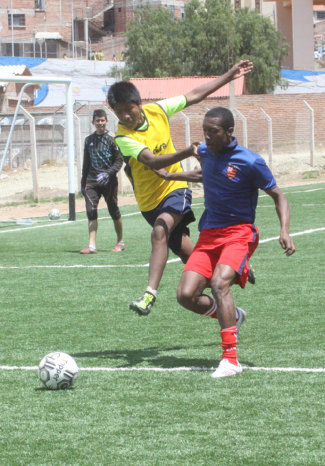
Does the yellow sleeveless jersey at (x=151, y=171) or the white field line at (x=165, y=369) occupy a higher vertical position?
the yellow sleeveless jersey at (x=151, y=171)

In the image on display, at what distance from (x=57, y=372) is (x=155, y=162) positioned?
6.39 ft

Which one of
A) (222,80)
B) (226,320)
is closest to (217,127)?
(226,320)

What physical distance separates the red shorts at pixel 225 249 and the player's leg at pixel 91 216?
741 centimetres

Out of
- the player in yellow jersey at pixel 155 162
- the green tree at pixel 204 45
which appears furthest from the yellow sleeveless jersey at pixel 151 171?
the green tree at pixel 204 45

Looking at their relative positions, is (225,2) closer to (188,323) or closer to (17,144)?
(17,144)

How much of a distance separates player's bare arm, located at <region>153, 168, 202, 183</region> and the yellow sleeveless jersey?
1.35 ft

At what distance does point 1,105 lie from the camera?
100 feet

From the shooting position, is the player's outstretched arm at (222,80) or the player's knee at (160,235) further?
the player's outstretched arm at (222,80)

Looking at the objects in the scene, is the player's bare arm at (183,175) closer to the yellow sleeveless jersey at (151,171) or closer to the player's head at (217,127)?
the yellow sleeveless jersey at (151,171)

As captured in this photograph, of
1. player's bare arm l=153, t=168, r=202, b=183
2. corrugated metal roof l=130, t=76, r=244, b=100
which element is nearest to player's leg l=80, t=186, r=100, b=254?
player's bare arm l=153, t=168, r=202, b=183

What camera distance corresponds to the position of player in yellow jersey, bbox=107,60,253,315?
23.5 feet

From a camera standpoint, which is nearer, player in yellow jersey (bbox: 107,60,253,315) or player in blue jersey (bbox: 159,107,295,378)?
player in blue jersey (bbox: 159,107,295,378)

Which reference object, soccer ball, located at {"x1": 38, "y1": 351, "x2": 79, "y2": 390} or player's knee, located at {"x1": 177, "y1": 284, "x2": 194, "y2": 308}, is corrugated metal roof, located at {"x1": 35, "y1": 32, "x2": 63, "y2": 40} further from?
soccer ball, located at {"x1": 38, "y1": 351, "x2": 79, "y2": 390}

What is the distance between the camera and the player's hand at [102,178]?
45.2ft
